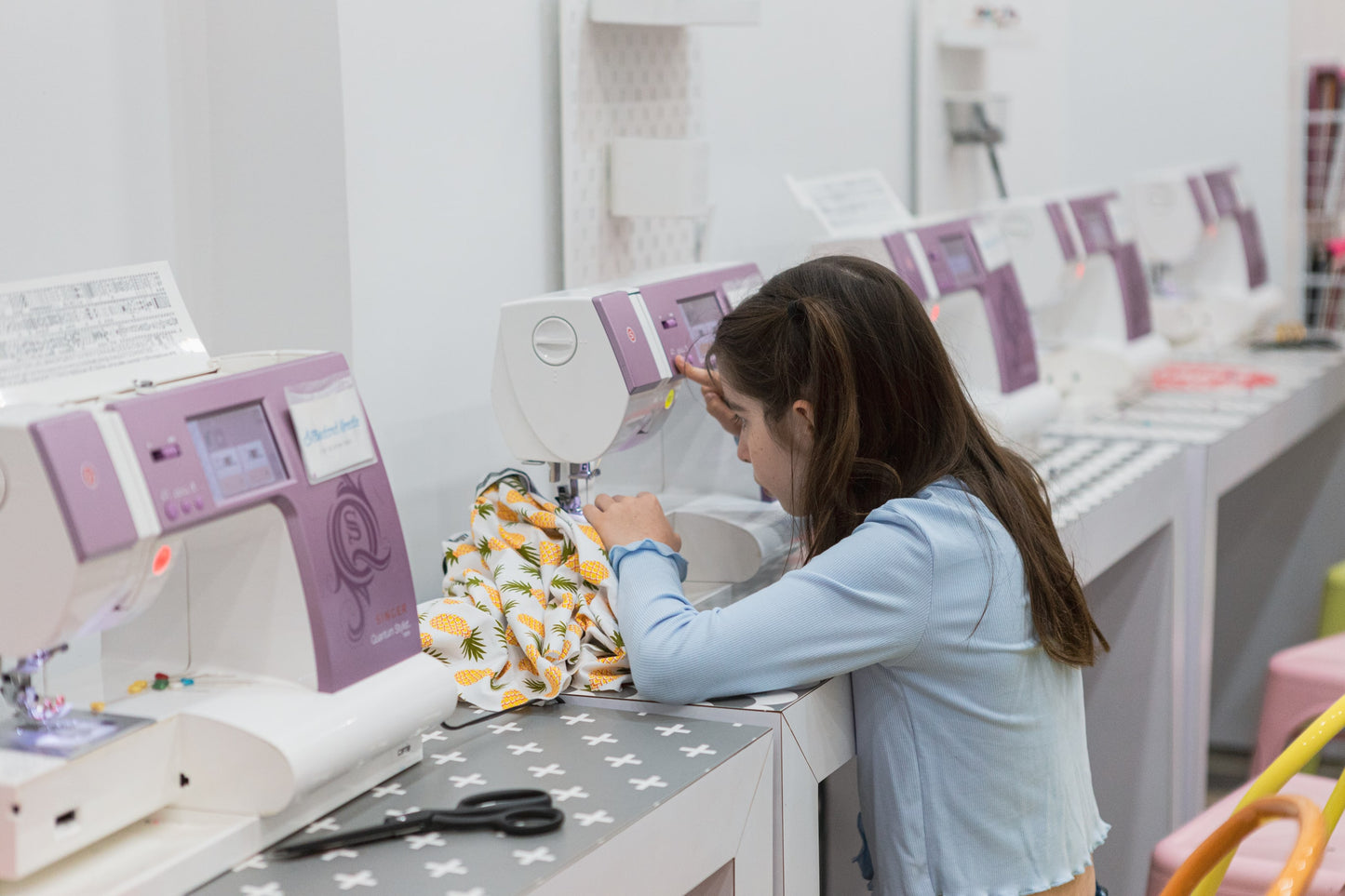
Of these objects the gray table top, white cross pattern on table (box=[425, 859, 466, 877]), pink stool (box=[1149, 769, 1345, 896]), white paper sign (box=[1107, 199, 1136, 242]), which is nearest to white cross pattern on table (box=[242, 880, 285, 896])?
the gray table top

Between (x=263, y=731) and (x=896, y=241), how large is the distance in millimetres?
1405

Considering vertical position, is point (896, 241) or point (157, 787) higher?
point (896, 241)

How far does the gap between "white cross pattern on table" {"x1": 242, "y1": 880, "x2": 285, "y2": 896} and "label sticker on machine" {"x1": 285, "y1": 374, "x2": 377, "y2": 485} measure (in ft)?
1.05

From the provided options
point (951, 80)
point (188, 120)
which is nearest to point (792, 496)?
point (188, 120)

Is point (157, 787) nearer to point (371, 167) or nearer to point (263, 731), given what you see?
point (263, 731)

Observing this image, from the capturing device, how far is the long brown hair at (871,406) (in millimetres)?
1483

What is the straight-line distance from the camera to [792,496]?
5.08ft

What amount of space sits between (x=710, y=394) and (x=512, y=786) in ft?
1.89

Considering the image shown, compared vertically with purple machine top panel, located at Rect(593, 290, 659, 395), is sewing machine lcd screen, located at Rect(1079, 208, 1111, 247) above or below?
above

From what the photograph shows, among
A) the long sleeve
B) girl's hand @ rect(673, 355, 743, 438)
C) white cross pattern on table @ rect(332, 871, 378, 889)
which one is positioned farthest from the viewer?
girl's hand @ rect(673, 355, 743, 438)

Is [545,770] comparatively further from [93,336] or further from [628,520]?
[93,336]

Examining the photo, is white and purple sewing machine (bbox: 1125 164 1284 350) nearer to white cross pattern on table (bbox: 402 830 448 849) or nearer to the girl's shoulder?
the girl's shoulder

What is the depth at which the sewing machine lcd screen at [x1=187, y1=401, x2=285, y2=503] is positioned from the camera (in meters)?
1.15

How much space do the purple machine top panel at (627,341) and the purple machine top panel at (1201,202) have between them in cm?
231
